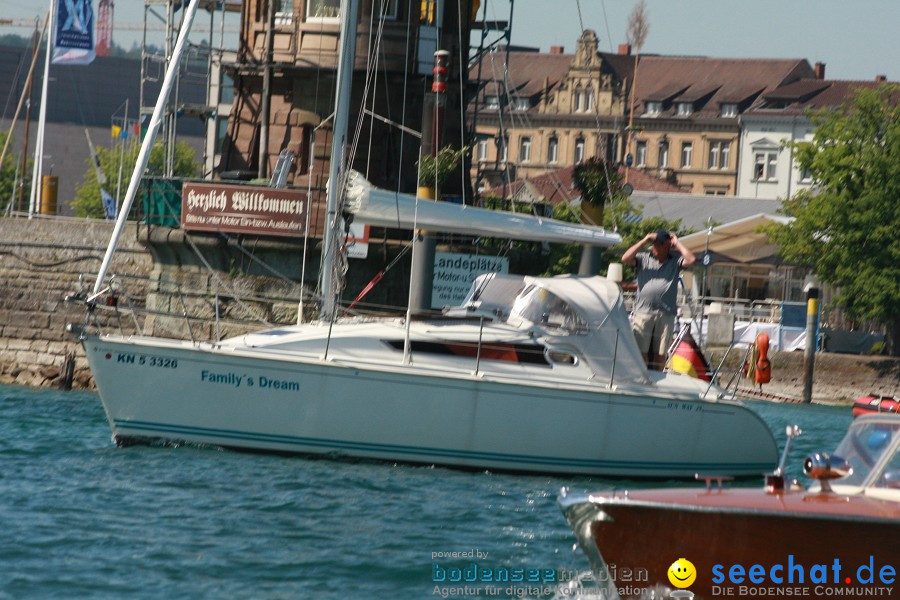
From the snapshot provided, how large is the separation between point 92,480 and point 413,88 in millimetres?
16539

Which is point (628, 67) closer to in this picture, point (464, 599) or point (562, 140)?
point (562, 140)

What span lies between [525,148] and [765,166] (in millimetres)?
16190

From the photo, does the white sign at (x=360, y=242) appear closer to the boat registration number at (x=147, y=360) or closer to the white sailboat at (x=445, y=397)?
the white sailboat at (x=445, y=397)

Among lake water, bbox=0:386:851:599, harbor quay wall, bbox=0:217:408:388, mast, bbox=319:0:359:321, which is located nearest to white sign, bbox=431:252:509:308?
harbor quay wall, bbox=0:217:408:388

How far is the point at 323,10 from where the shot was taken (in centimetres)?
2972

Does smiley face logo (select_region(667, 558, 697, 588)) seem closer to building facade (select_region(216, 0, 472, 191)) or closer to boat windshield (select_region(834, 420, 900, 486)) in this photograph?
boat windshield (select_region(834, 420, 900, 486))

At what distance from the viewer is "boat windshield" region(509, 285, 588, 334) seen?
17062 mm

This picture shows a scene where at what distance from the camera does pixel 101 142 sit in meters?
104

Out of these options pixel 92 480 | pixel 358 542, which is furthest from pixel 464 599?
pixel 92 480

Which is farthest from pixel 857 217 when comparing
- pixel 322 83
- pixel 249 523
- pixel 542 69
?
pixel 542 69

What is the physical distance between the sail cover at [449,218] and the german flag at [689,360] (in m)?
1.86

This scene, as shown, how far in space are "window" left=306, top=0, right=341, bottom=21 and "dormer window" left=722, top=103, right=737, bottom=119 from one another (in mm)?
56347

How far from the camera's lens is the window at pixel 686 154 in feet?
278

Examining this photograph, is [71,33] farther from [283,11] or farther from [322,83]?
[322,83]
